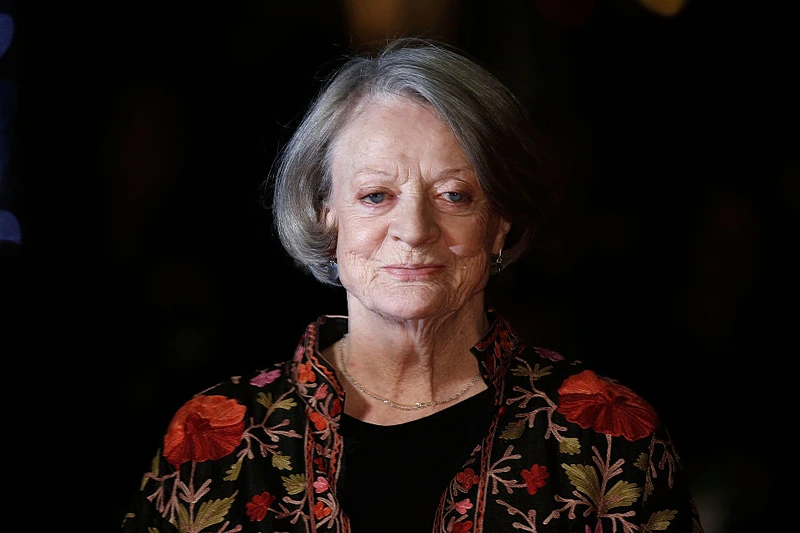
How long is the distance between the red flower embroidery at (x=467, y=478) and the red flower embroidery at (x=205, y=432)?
34cm

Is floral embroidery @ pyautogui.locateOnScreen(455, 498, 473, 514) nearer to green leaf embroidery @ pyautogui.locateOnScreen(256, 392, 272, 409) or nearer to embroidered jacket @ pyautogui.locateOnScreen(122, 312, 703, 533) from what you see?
A: embroidered jacket @ pyautogui.locateOnScreen(122, 312, 703, 533)

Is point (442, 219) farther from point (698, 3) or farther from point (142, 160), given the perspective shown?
point (698, 3)

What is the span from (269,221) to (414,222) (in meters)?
1.39

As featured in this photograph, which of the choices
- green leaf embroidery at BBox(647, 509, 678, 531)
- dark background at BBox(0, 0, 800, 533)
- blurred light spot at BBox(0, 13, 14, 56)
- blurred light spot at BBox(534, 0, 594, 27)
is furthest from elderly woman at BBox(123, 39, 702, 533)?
blurred light spot at BBox(534, 0, 594, 27)

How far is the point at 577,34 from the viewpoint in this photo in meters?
3.10

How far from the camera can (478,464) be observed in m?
1.71

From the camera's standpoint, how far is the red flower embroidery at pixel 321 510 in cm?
167

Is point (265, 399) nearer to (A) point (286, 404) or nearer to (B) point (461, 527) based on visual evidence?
(A) point (286, 404)

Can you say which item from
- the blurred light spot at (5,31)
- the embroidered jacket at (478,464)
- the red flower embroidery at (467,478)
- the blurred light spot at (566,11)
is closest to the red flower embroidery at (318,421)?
the embroidered jacket at (478,464)

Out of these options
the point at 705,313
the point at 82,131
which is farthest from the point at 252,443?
the point at 705,313

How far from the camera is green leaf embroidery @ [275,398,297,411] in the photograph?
1.78 m

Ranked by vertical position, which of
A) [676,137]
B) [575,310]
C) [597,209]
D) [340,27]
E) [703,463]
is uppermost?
[340,27]

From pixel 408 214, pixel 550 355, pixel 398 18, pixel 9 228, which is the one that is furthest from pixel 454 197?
pixel 398 18

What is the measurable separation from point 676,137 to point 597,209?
283mm
